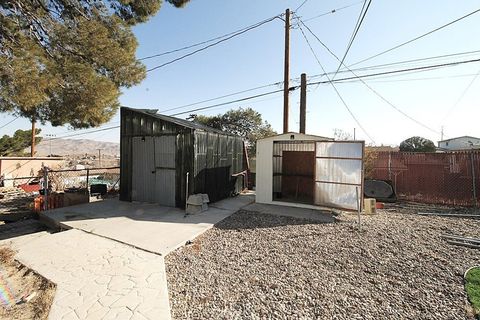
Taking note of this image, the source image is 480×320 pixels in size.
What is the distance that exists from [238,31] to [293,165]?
6.49 metres

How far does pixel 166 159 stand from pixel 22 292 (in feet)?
16.3

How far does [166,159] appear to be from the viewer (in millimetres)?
7871

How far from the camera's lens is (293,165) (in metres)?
10.0

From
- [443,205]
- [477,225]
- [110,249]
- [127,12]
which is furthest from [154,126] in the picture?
[443,205]

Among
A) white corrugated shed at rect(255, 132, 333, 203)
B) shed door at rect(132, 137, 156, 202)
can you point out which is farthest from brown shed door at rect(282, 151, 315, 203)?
shed door at rect(132, 137, 156, 202)

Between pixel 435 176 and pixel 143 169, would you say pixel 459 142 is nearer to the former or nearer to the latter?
pixel 435 176

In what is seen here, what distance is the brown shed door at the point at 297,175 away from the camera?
9716mm

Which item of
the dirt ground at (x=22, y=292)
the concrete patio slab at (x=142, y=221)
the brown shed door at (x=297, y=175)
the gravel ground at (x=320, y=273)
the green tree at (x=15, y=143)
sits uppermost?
the green tree at (x=15, y=143)

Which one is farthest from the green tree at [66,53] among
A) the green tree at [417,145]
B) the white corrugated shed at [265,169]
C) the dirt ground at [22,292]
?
the green tree at [417,145]

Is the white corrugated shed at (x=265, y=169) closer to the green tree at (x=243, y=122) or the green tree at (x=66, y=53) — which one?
the green tree at (x=66, y=53)

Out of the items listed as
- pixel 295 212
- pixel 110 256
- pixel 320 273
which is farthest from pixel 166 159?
pixel 320 273

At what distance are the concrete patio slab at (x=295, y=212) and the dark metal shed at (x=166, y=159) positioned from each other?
5.60 feet

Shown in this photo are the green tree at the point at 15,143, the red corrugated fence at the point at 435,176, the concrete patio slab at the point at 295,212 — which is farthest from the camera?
the green tree at the point at 15,143

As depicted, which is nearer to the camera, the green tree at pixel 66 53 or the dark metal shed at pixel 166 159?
the green tree at pixel 66 53
